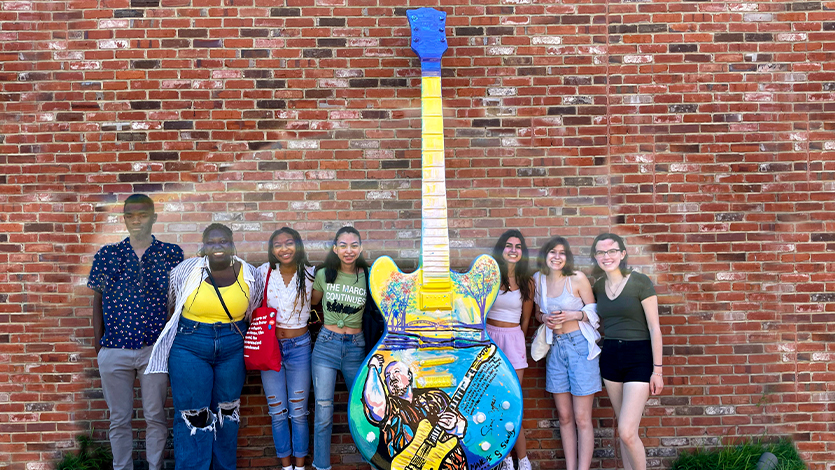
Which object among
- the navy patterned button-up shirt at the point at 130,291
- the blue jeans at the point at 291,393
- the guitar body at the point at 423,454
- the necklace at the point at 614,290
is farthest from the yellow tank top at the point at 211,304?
the necklace at the point at 614,290

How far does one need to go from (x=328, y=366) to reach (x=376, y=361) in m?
0.47

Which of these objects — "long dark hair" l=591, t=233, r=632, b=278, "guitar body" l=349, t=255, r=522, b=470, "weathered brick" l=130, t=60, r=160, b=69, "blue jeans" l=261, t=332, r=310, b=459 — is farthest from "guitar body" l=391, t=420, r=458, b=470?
"weathered brick" l=130, t=60, r=160, b=69

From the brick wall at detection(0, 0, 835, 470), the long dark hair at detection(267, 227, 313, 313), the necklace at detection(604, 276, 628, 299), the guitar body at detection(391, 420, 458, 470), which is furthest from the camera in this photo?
the brick wall at detection(0, 0, 835, 470)

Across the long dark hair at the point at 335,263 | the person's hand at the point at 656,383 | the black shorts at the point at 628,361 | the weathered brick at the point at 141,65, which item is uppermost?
the weathered brick at the point at 141,65

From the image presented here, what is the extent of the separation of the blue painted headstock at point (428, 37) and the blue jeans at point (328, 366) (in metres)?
1.96

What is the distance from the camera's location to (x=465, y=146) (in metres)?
4.51

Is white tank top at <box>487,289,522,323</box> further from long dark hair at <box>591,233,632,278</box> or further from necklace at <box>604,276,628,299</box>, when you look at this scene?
long dark hair at <box>591,233,632,278</box>

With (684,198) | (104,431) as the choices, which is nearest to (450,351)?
(684,198)

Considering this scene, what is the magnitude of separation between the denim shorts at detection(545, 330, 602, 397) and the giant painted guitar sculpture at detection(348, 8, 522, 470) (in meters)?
0.52

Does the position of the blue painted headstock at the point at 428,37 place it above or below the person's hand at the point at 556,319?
above

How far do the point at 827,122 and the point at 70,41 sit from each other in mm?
6014

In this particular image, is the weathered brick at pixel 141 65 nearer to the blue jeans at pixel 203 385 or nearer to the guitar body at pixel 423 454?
the blue jeans at pixel 203 385

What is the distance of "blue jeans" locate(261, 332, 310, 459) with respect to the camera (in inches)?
158

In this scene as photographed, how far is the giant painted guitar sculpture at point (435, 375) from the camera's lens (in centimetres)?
361
